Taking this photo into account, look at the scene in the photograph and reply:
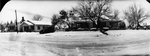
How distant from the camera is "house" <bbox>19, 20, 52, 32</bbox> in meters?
1.72

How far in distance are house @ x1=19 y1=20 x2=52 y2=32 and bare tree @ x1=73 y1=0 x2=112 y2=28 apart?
451mm

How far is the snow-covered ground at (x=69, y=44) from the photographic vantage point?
5.80 feet

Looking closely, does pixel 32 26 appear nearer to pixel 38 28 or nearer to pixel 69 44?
pixel 38 28

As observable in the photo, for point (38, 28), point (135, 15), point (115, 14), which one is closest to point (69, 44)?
point (38, 28)

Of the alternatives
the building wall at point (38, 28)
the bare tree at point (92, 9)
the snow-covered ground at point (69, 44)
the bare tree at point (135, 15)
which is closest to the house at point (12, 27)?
the snow-covered ground at point (69, 44)

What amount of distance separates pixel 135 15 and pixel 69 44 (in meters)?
0.96

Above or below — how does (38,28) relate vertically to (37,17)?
below

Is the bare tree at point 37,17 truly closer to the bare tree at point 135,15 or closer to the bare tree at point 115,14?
the bare tree at point 115,14

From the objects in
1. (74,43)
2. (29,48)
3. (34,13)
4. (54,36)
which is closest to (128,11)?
(74,43)

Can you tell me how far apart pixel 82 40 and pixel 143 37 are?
875 mm

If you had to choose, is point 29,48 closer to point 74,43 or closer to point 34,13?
point 34,13

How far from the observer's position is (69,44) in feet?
5.90

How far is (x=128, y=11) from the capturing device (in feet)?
5.90

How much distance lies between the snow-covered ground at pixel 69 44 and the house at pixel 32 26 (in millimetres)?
56
